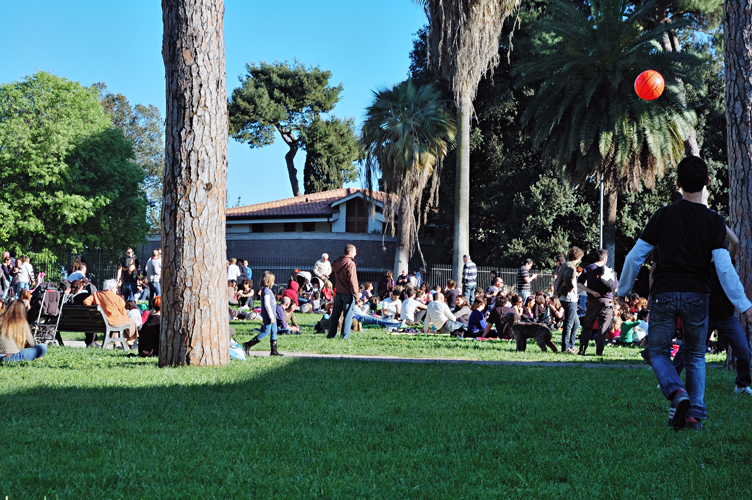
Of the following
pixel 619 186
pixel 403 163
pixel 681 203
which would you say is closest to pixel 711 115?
pixel 619 186

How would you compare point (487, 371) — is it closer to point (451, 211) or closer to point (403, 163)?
point (403, 163)

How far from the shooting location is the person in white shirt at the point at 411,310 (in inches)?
692

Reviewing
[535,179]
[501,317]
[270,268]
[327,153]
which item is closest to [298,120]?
[327,153]

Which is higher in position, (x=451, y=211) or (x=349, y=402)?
(x=451, y=211)

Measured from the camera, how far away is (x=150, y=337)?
10484 mm

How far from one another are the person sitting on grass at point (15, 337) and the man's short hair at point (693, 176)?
330 inches

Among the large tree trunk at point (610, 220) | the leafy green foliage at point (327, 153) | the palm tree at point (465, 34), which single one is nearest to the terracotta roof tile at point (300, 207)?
the leafy green foliage at point (327, 153)

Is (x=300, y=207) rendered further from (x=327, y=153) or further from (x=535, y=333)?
(x=535, y=333)

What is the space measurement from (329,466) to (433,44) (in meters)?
20.5

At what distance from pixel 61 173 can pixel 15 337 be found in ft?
102

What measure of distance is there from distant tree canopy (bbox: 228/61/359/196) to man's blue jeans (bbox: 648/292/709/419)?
1871 inches

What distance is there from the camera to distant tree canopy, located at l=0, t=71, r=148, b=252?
3688cm

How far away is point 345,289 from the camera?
13484mm

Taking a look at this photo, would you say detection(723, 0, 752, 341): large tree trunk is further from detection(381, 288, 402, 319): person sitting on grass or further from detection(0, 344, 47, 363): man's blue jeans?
detection(381, 288, 402, 319): person sitting on grass
